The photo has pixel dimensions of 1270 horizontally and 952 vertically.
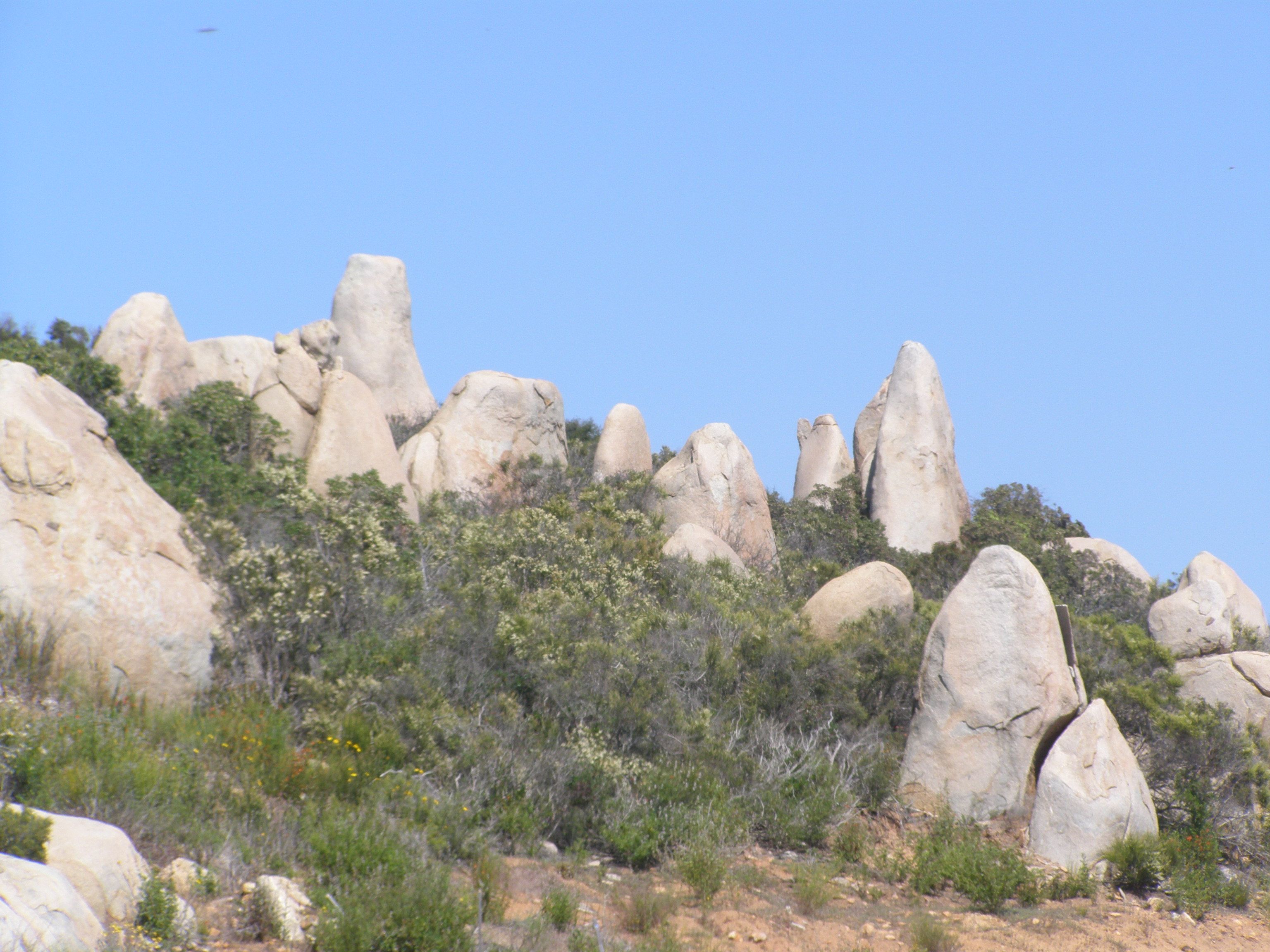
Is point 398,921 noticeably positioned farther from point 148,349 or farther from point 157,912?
point 148,349

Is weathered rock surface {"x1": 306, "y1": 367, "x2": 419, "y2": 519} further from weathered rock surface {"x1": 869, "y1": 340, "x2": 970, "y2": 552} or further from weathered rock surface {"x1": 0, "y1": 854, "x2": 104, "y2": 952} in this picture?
weathered rock surface {"x1": 0, "y1": 854, "x2": 104, "y2": 952}

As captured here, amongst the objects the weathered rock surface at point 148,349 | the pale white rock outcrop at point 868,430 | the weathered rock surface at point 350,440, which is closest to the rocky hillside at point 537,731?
the weathered rock surface at point 350,440

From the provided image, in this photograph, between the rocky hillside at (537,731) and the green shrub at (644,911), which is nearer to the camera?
the rocky hillside at (537,731)

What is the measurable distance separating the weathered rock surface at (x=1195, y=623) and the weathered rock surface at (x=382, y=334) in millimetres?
18457

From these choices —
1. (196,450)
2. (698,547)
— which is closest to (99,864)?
(196,450)

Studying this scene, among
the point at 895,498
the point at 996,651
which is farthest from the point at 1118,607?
the point at 996,651

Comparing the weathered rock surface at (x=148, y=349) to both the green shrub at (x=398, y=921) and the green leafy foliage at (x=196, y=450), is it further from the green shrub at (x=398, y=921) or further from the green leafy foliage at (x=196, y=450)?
the green shrub at (x=398, y=921)

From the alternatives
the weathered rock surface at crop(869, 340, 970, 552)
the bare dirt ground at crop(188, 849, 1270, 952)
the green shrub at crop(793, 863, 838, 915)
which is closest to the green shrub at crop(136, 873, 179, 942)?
the bare dirt ground at crop(188, 849, 1270, 952)

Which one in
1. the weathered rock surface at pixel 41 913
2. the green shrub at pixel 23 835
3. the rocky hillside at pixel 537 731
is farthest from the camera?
the rocky hillside at pixel 537 731

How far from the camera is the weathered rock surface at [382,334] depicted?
29.4m

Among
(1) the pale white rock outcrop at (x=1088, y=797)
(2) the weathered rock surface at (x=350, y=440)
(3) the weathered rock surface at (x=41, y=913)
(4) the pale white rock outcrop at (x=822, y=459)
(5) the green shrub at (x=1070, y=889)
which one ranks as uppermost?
(4) the pale white rock outcrop at (x=822, y=459)

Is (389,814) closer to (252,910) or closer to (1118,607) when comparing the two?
(252,910)

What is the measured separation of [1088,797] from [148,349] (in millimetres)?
15198

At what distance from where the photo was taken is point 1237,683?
13.6 m
